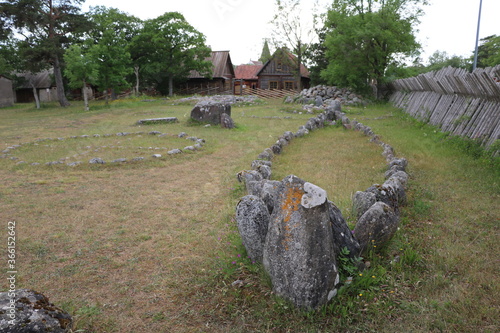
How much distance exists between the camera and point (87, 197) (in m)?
7.23

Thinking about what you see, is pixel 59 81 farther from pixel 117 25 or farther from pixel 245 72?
pixel 245 72

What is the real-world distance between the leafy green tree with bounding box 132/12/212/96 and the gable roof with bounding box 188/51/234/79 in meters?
4.05

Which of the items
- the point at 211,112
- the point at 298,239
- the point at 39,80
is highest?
the point at 39,80

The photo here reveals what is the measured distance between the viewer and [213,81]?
47.8 metres

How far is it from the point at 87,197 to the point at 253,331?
550 centimetres

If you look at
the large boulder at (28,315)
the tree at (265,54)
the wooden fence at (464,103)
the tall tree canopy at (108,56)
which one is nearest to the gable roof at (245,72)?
the tree at (265,54)

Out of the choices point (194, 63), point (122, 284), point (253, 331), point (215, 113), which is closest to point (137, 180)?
point (122, 284)

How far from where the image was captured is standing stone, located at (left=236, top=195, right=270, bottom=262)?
3943 mm

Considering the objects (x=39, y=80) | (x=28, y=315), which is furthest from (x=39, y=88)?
(x=28, y=315)

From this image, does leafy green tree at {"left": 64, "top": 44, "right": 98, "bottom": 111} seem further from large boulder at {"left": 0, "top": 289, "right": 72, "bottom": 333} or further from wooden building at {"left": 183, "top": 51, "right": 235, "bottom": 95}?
large boulder at {"left": 0, "top": 289, "right": 72, "bottom": 333}

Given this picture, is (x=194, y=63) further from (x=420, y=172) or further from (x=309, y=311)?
(x=309, y=311)

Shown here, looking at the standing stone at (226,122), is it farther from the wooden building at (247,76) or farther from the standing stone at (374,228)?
the wooden building at (247,76)

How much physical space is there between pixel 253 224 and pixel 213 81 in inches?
1808

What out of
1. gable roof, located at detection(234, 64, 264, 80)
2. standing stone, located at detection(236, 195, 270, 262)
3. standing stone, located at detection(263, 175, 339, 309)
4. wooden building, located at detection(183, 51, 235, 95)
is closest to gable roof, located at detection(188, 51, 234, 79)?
wooden building, located at detection(183, 51, 235, 95)
